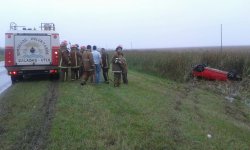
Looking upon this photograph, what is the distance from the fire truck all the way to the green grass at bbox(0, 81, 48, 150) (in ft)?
12.3

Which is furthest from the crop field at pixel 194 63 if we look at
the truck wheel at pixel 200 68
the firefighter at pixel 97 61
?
the firefighter at pixel 97 61

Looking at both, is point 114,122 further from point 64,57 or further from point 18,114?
point 64,57

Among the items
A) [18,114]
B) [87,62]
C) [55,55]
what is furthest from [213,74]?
[18,114]

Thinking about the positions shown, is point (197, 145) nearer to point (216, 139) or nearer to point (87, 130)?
point (216, 139)

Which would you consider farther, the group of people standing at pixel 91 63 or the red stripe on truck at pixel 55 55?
the red stripe on truck at pixel 55 55

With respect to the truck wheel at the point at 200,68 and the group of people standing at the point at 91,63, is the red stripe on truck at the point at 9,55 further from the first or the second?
the truck wheel at the point at 200,68

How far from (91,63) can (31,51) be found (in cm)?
371

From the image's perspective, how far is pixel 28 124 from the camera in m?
10.3

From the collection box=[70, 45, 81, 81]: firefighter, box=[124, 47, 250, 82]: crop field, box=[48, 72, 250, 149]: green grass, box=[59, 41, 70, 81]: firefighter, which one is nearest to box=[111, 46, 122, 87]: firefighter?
box=[70, 45, 81, 81]: firefighter

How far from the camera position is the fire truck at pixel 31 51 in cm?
2138

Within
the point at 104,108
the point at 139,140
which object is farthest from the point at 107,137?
the point at 104,108

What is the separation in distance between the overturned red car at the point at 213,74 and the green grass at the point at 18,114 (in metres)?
11.2

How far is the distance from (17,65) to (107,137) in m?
13.7

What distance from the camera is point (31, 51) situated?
21.6m
